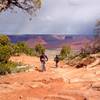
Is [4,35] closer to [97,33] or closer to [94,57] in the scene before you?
[97,33]

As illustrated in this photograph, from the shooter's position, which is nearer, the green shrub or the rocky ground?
the rocky ground

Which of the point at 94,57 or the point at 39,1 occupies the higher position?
the point at 39,1

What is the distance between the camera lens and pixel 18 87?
21594 millimetres

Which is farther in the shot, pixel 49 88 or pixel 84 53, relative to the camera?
pixel 84 53

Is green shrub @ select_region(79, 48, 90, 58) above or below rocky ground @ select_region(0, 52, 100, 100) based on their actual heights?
above

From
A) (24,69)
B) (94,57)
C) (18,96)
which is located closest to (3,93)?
(18,96)

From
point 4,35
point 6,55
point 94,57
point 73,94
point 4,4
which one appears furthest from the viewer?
point 4,35

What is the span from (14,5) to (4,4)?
953 mm

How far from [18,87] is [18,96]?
2040mm

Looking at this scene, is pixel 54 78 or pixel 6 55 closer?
pixel 54 78

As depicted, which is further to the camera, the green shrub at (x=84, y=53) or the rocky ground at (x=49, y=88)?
the green shrub at (x=84, y=53)

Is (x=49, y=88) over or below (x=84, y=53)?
below

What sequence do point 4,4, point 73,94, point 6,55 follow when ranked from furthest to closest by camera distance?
point 6,55 → point 4,4 → point 73,94

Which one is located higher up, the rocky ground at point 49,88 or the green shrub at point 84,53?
the green shrub at point 84,53
